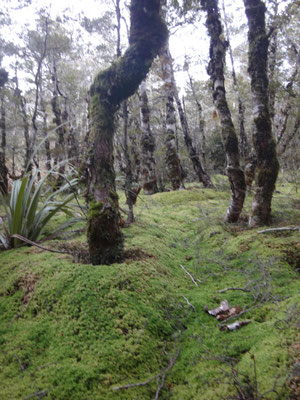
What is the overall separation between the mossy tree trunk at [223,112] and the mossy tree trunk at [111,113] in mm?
2194

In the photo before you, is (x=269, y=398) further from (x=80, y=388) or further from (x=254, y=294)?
(x=254, y=294)

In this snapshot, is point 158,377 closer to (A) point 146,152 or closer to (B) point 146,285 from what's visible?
(B) point 146,285

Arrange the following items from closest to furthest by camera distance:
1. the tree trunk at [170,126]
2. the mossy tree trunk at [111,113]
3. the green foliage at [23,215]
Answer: the mossy tree trunk at [111,113], the green foliage at [23,215], the tree trunk at [170,126]

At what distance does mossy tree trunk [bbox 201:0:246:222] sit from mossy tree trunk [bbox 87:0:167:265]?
2194mm

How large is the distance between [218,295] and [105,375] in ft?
4.20

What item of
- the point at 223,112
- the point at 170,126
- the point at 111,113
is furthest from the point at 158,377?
the point at 170,126

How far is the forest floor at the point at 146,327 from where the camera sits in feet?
4.31

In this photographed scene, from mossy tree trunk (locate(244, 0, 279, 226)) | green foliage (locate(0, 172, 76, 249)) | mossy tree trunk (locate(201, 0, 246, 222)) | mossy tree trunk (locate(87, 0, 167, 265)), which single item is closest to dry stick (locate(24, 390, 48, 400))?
mossy tree trunk (locate(87, 0, 167, 265))

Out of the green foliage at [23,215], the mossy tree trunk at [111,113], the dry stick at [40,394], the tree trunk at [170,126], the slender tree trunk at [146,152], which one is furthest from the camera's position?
the slender tree trunk at [146,152]

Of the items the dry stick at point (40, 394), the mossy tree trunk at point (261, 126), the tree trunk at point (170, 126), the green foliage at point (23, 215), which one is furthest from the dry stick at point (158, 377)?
the tree trunk at point (170, 126)

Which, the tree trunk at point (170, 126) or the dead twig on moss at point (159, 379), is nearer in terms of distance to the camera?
the dead twig on moss at point (159, 379)

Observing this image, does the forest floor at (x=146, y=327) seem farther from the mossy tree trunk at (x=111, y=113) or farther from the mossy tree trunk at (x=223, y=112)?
the mossy tree trunk at (x=223, y=112)

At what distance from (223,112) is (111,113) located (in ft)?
9.00

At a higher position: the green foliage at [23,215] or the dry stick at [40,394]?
the green foliage at [23,215]
